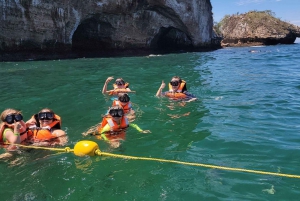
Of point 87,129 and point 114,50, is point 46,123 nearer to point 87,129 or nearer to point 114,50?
point 87,129

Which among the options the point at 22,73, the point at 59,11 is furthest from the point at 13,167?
the point at 59,11

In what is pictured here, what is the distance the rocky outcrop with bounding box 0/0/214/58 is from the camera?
27.3 metres

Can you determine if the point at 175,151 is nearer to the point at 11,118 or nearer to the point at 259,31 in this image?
the point at 11,118

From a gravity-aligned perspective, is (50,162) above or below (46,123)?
below

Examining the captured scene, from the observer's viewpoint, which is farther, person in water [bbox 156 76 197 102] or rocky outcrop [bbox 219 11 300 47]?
rocky outcrop [bbox 219 11 300 47]

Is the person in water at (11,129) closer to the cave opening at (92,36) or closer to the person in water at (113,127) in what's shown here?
the person in water at (113,127)

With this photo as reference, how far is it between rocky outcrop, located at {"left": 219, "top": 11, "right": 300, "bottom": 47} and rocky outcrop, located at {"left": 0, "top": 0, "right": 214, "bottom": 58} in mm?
17768

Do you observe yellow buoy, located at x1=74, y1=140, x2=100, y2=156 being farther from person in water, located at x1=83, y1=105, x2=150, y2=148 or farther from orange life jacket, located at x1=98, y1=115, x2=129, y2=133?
orange life jacket, located at x1=98, y1=115, x2=129, y2=133

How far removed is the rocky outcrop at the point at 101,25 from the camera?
27.3m

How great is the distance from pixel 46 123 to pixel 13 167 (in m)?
1.53

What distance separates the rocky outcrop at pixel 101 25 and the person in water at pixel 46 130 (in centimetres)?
2269

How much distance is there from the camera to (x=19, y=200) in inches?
184

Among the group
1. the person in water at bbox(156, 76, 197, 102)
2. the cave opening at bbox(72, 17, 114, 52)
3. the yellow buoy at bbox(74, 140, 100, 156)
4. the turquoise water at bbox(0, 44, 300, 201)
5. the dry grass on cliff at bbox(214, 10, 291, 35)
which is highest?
the dry grass on cliff at bbox(214, 10, 291, 35)

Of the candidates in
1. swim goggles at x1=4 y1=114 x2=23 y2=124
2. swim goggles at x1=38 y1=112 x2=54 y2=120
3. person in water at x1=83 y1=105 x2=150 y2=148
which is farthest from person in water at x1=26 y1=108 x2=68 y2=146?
person in water at x1=83 y1=105 x2=150 y2=148
